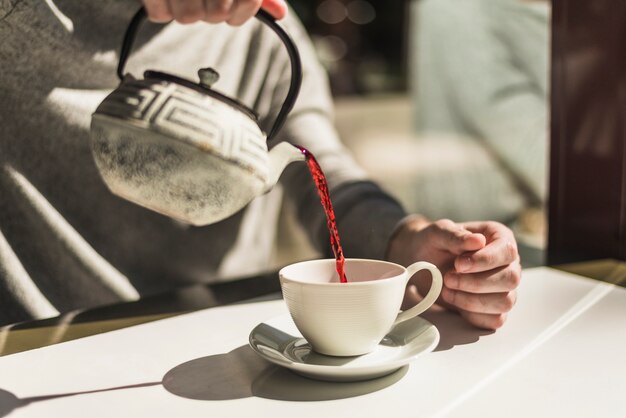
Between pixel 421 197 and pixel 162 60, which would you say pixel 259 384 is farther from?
pixel 421 197

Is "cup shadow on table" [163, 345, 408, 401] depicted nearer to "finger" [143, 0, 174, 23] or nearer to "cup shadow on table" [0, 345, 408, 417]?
"cup shadow on table" [0, 345, 408, 417]

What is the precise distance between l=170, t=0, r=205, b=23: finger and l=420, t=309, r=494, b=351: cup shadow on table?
1.66 feet

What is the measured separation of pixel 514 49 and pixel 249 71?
0.99 meters

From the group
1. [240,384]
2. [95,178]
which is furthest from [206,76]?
[95,178]

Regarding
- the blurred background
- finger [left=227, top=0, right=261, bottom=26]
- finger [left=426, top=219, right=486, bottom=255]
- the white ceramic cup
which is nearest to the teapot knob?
finger [left=227, top=0, right=261, bottom=26]

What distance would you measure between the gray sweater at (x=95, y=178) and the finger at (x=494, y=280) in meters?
0.27

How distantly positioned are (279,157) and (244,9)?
0.62ft

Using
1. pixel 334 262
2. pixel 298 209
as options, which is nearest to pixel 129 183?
pixel 334 262

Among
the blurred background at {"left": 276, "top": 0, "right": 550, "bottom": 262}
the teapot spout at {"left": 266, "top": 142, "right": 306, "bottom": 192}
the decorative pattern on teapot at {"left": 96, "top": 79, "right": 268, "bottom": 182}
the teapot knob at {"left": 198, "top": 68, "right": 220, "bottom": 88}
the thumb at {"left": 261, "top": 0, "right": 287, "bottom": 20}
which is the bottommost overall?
the blurred background at {"left": 276, "top": 0, "right": 550, "bottom": 262}

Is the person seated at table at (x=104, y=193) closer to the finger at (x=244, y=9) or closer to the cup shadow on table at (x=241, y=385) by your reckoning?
the cup shadow on table at (x=241, y=385)

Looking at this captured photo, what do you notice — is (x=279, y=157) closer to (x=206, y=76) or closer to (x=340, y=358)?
(x=206, y=76)

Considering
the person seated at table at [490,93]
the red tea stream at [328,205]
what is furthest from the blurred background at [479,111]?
the red tea stream at [328,205]

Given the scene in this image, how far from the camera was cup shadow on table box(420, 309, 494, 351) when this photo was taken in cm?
84

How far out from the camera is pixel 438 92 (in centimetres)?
248
